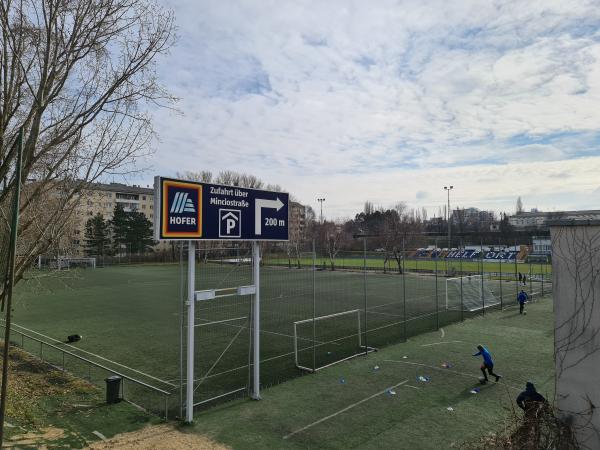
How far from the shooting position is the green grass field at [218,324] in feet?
49.5

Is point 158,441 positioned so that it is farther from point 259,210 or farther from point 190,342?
point 259,210

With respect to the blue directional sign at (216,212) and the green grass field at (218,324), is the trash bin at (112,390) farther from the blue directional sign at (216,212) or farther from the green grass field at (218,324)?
the blue directional sign at (216,212)

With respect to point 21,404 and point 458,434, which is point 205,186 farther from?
point 458,434

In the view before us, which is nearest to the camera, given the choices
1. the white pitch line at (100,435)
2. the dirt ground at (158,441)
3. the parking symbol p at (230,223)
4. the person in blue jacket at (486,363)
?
the dirt ground at (158,441)

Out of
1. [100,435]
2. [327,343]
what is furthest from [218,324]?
[100,435]

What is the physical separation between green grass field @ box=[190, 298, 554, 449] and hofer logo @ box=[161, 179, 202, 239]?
4988mm

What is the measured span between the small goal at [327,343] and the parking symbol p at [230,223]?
16.9ft

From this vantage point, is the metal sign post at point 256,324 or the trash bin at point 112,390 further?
the metal sign post at point 256,324

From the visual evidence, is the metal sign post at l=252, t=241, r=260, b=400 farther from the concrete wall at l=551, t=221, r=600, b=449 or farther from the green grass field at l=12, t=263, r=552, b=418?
the concrete wall at l=551, t=221, r=600, b=449

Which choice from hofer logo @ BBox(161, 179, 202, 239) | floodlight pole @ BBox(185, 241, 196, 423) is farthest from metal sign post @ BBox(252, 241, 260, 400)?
hofer logo @ BBox(161, 179, 202, 239)

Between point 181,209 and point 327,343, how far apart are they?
458 inches

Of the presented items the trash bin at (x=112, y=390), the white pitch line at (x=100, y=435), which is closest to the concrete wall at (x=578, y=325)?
the white pitch line at (x=100, y=435)

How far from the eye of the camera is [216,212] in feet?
37.8

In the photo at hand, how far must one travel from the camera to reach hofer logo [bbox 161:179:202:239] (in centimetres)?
1020
